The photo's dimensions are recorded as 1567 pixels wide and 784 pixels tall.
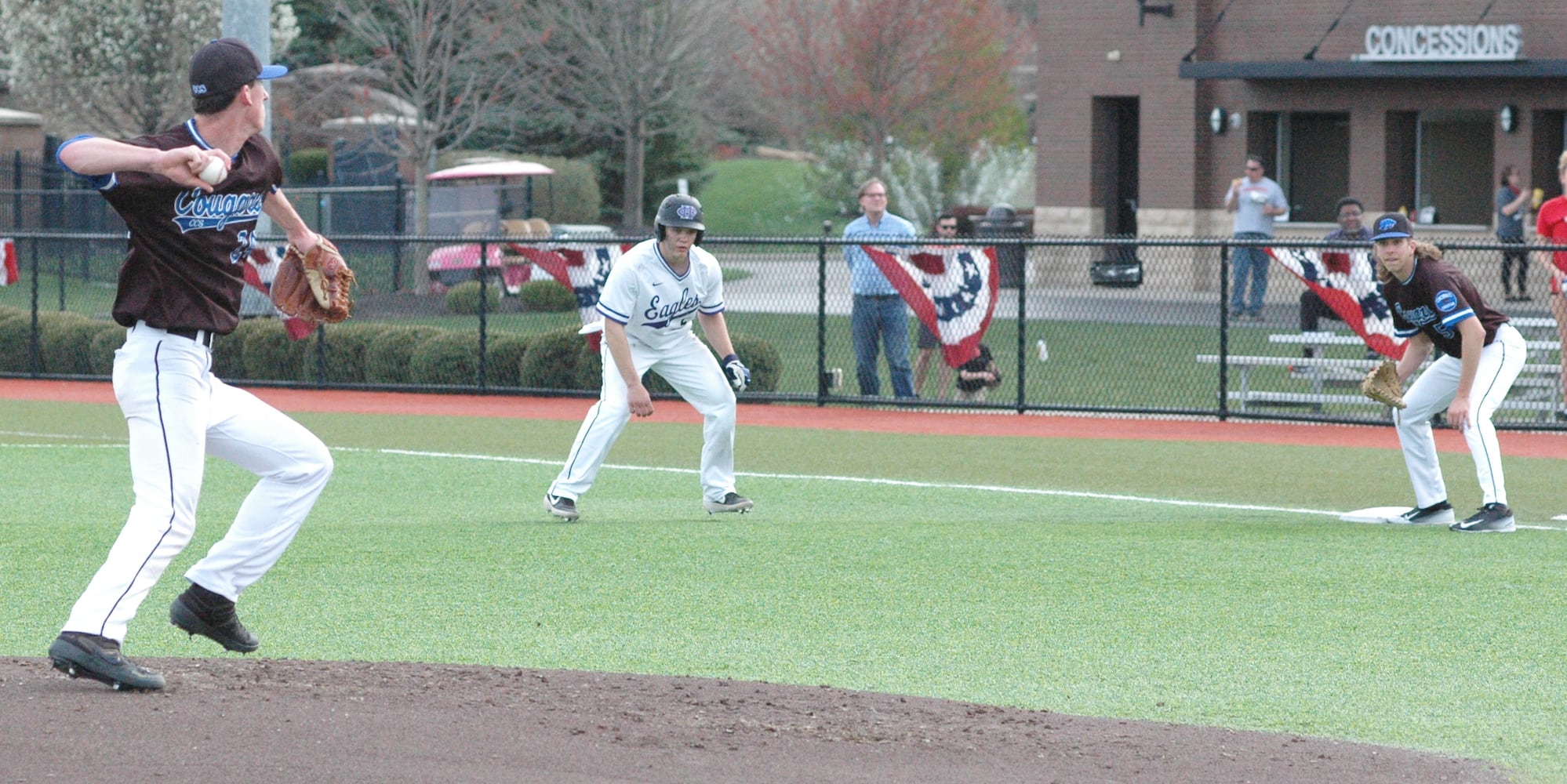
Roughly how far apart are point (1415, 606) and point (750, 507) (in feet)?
12.7

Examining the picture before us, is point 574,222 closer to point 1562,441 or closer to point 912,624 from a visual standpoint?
point 1562,441

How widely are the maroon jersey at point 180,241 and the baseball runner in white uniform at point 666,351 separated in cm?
388

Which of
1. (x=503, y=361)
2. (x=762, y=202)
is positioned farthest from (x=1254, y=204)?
(x=762, y=202)

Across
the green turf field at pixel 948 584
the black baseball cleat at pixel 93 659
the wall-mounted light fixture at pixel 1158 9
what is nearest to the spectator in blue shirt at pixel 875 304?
the green turf field at pixel 948 584

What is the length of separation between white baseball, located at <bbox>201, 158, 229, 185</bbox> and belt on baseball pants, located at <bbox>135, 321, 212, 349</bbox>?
0.54 meters

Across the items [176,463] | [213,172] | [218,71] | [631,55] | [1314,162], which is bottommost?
[176,463]

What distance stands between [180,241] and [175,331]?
261 millimetres

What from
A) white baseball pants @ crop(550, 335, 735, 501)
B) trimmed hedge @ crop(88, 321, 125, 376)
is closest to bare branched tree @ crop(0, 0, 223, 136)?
trimmed hedge @ crop(88, 321, 125, 376)

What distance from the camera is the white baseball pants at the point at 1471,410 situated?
954cm

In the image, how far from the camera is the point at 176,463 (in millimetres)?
5539

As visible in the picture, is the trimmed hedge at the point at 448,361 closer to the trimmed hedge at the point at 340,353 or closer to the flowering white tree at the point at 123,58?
the trimmed hedge at the point at 340,353

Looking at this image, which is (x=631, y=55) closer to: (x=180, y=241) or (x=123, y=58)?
(x=123, y=58)

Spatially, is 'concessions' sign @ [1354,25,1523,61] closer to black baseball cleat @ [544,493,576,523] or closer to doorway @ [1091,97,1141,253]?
doorway @ [1091,97,1141,253]

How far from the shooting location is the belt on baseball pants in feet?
18.1
